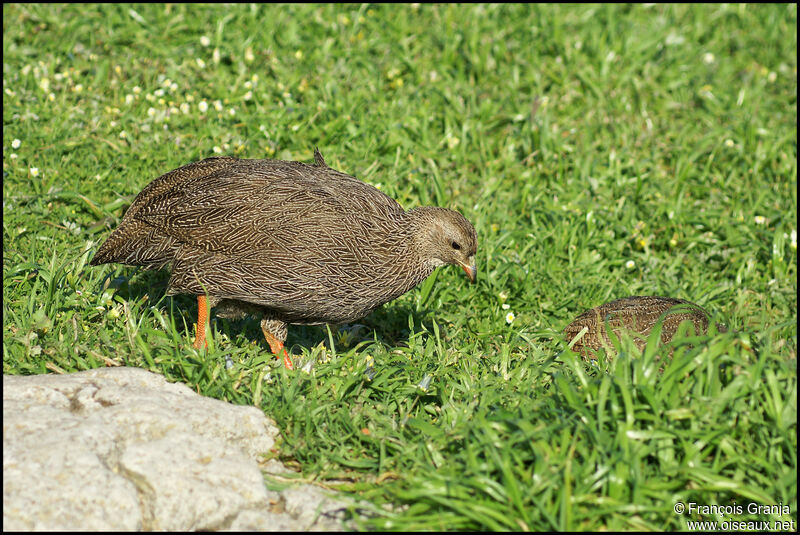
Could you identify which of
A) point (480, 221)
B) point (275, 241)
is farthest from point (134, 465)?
point (480, 221)

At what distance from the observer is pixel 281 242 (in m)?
5.06

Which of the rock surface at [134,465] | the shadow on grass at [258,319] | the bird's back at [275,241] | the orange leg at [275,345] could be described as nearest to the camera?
the rock surface at [134,465]

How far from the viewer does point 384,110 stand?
7848 mm

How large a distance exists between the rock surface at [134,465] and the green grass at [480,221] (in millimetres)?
280

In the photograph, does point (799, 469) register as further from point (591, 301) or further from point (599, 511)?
point (591, 301)

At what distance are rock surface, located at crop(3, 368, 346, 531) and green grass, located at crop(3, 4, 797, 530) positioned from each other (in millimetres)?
280

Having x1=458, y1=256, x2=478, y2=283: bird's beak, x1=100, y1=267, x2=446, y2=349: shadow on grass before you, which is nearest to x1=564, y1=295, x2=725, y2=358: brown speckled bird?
x1=458, y1=256, x2=478, y2=283: bird's beak

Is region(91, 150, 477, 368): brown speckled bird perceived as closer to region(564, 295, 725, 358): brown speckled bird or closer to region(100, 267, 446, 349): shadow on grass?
region(100, 267, 446, 349): shadow on grass

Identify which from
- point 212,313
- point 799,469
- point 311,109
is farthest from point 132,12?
point 799,469

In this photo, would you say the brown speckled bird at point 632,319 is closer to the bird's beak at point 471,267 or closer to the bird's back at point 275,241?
the bird's beak at point 471,267

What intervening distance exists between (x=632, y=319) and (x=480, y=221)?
→ 5.64 feet

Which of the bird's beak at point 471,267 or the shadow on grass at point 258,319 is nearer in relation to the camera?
the bird's beak at point 471,267

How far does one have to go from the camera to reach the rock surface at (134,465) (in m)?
3.46

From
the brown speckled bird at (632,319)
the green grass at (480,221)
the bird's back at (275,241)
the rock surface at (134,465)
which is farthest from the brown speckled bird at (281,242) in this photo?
the rock surface at (134,465)
